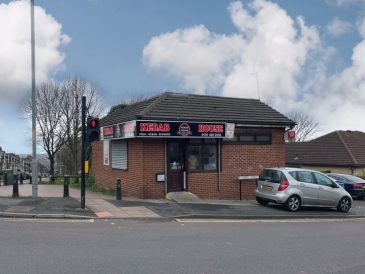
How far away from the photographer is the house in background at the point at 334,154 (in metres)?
35.3

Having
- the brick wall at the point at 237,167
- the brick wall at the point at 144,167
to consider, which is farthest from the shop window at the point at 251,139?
the brick wall at the point at 144,167

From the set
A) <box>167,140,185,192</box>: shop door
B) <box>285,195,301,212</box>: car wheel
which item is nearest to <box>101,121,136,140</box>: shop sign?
<box>167,140,185,192</box>: shop door

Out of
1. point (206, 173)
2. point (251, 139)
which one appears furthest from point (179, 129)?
point (251, 139)

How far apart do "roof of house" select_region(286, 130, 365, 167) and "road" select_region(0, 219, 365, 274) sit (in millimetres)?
26939

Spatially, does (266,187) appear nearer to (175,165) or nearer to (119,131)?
(175,165)

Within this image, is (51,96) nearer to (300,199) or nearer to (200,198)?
(200,198)

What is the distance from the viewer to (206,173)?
16.5 meters

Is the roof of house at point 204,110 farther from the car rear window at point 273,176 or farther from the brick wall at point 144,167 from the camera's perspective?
the car rear window at point 273,176

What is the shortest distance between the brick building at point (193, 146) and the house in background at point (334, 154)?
2001 centimetres

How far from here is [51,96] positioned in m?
37.8

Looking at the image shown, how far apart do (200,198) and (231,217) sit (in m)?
4.15

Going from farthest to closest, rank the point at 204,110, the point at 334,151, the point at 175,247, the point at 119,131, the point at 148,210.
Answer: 1. the point at 334,151
2. the point at 204,110
3. the point at 119,131
4. the point at 148,210
5. the point at 175,247

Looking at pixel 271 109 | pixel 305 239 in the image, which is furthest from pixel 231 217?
pixel 271 109

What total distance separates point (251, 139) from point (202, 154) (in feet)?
8.51
